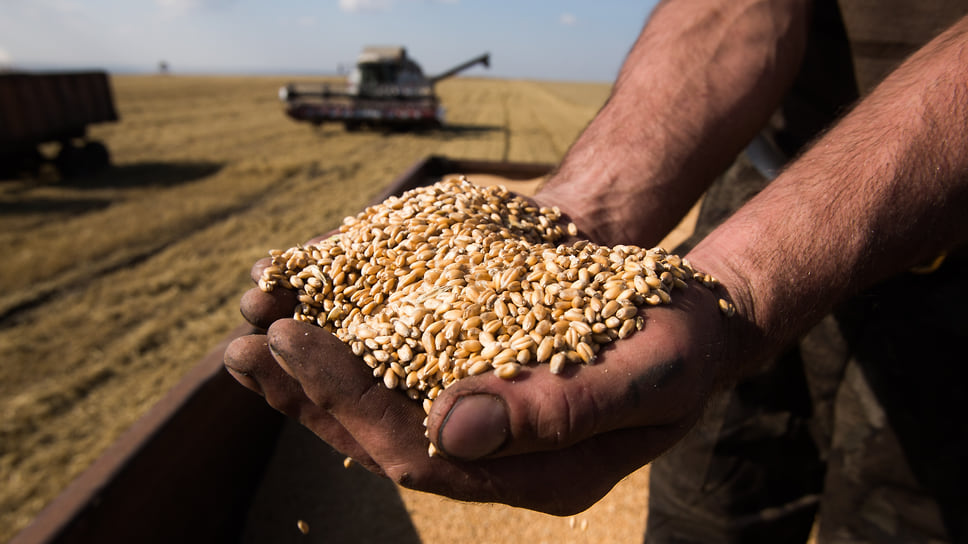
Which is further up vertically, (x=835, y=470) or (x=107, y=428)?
(x=835, y=470)

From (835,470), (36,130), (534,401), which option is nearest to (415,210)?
(534,401)

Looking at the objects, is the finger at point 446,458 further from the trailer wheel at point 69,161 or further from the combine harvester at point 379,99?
the combine harvester at point 379,99

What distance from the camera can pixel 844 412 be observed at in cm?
236

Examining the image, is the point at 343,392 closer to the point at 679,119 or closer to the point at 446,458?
the point at 446,458

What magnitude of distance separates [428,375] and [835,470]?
1.98 metres

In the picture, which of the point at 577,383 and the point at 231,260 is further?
the point at 231,260

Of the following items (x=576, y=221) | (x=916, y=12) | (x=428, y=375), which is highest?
(x=916, y=12)

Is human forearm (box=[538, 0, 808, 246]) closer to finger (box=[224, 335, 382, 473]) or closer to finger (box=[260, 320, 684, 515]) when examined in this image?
finger (box=[260, 320, 684, 515])

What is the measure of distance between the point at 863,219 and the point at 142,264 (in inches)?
289

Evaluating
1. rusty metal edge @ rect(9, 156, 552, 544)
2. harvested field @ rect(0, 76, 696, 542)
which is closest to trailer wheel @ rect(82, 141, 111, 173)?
harvested field @ rect(0, 76, 696, 542)

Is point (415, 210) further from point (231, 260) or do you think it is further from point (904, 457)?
point (231, 260)

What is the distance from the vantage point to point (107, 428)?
3865 mm

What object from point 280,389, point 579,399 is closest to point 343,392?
point 280,389

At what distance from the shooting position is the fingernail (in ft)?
3.76
